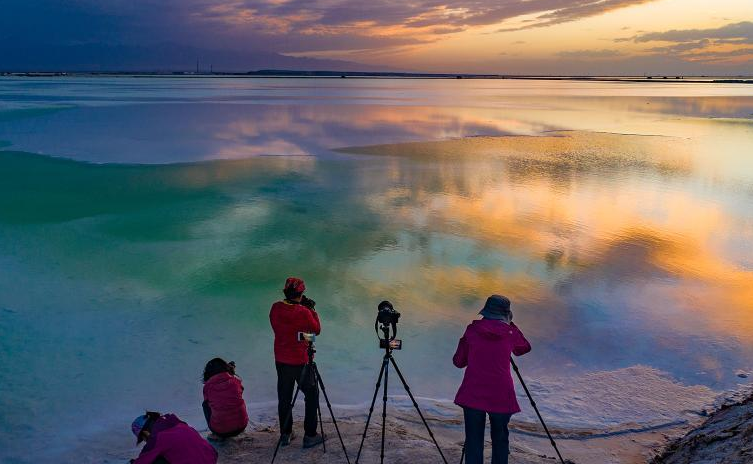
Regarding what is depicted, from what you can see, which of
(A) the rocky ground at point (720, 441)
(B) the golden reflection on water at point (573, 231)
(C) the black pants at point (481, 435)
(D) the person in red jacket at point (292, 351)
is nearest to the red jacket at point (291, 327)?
(D) the person in red jacket at point (292, 351)

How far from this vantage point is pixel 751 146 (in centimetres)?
2653

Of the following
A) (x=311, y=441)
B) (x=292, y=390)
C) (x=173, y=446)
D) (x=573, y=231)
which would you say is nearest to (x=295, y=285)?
(x=292, y=390)

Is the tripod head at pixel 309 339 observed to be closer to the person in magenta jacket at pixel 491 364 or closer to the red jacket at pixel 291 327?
the red jacket at pixel 291 327

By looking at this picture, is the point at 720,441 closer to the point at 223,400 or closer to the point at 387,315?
the point at 387,315

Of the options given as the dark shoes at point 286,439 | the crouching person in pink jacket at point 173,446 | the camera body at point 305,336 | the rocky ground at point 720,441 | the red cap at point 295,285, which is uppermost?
the red cap at point 295,285

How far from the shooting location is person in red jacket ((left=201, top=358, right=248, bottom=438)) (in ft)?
16.3

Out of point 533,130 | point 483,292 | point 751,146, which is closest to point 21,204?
point 483,292

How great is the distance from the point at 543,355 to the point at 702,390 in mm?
1704

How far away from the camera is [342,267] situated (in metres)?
9.87

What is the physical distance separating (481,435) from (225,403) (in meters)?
2.23

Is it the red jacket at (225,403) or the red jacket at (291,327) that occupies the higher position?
the red jacket at (291,327)

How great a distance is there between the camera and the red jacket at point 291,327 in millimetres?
4727

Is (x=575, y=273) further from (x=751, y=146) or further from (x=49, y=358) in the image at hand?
(x=751, y=146)

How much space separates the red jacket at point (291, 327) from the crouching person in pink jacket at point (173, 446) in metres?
1.34
